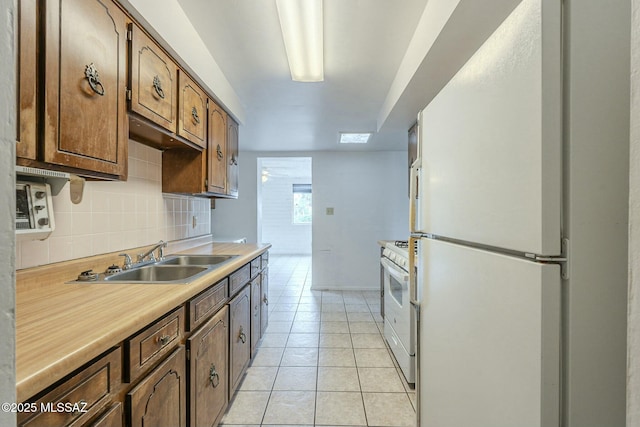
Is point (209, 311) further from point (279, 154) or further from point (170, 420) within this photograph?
point (279, 154)

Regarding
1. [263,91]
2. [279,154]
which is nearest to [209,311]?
[263,91]

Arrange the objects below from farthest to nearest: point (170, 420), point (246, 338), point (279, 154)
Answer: point (279, 154), point (246, 338), point (170, 420)

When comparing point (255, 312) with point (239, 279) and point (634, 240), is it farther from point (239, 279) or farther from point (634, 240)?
point (634, 240)

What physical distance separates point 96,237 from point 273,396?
4.70ft

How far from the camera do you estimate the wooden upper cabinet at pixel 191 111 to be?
1.80 metres

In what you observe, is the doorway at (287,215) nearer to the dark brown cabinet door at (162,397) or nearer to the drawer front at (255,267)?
the drawer front at (255,267)

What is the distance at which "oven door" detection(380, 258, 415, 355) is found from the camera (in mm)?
2027

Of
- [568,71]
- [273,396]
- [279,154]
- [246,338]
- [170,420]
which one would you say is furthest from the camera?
[279,154]

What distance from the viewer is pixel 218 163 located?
8.13 feet

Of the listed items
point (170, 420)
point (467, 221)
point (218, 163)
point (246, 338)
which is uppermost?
point (218, 163)

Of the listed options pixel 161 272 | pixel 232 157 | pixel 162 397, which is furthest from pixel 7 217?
pixel 232 157

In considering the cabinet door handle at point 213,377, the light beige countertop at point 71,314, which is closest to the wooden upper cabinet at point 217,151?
the light beige countertop at point 71,314

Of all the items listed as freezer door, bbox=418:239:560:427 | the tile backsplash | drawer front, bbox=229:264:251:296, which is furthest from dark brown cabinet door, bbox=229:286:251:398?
freezer door, bbox=418:239:560:427

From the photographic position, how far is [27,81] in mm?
866
